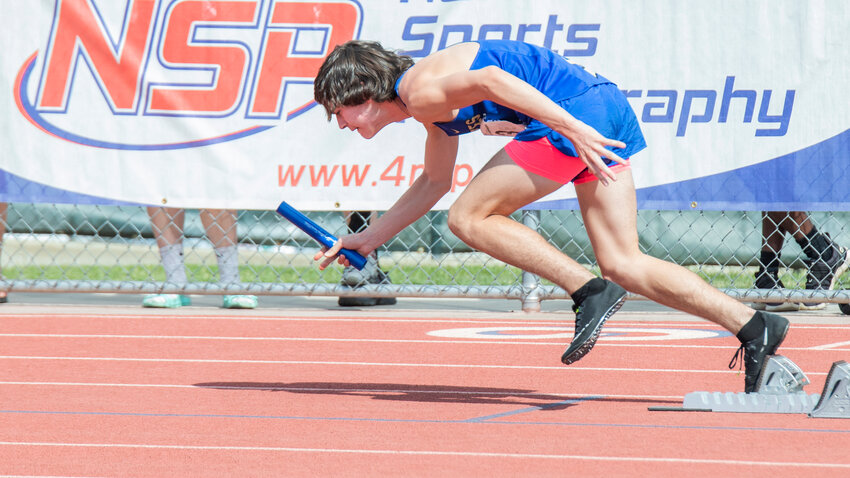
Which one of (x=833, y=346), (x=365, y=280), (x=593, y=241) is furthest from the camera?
(x=365, y=280)

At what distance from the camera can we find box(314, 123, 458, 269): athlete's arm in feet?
15.4

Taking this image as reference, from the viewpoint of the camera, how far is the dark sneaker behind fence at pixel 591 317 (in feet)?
13.4

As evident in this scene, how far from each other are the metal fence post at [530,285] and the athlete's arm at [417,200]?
2.62 meters

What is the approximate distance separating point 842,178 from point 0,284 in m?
5.06

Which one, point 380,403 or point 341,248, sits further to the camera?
point 341,248

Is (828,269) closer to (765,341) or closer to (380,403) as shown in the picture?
(765,341)

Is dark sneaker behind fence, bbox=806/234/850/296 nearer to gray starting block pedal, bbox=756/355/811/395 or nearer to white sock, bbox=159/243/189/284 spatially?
gray starting block pedal, bbox=756/355/811/395

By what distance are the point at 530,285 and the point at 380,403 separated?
3225mm

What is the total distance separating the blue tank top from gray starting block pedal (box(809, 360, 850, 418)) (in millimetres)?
1028

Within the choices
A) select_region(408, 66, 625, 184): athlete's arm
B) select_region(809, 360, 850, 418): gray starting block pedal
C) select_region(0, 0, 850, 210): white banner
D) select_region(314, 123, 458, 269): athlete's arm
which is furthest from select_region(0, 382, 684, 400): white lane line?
select_region(0, 0, 850, 210): white banner

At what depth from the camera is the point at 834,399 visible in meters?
4.07

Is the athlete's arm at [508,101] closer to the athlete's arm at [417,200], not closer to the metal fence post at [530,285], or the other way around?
the athlete's arm at [417,200]

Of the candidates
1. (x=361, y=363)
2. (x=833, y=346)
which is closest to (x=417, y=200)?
(x=361, y=363)

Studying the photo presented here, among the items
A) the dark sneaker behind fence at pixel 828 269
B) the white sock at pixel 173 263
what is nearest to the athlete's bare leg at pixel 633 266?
the dark sneaker behind fence at pixel 828 269
